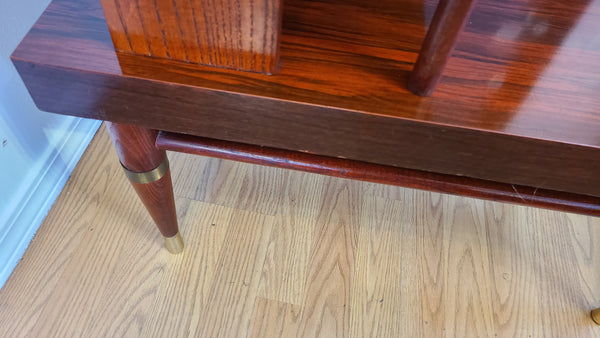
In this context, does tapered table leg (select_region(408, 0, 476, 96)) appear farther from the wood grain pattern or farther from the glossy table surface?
the wood grain pattern

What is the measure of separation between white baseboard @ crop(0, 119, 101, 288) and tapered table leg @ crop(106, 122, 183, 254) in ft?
0.98

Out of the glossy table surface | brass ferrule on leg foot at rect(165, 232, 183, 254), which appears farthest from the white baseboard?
the glossy table surface

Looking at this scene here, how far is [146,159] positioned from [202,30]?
25 centimetres

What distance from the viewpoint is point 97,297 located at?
Answer: 32.8 inches

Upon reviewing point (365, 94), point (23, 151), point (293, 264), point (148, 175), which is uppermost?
point (365, 94)

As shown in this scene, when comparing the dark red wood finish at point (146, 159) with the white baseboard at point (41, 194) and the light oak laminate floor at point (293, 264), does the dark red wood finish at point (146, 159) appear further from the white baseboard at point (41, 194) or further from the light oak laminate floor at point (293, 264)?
the white baseboard at point (41, 194)

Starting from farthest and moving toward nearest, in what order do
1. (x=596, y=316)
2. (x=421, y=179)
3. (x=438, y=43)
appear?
1. (x=596, y=316)
2. (x=421, y=179)
3. (x=438, y=43)

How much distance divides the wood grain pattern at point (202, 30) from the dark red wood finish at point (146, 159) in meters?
0.13

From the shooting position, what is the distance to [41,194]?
3.00 feet

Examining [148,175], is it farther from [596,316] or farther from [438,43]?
[596,316]

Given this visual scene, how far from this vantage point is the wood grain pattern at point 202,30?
1.45ft

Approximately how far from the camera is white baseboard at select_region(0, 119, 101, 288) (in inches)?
33.2

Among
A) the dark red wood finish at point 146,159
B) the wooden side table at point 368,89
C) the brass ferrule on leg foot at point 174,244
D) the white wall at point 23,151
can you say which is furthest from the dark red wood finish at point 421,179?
the white wall at point 23,151

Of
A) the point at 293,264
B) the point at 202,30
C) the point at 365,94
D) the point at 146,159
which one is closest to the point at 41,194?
the point at 146,159
